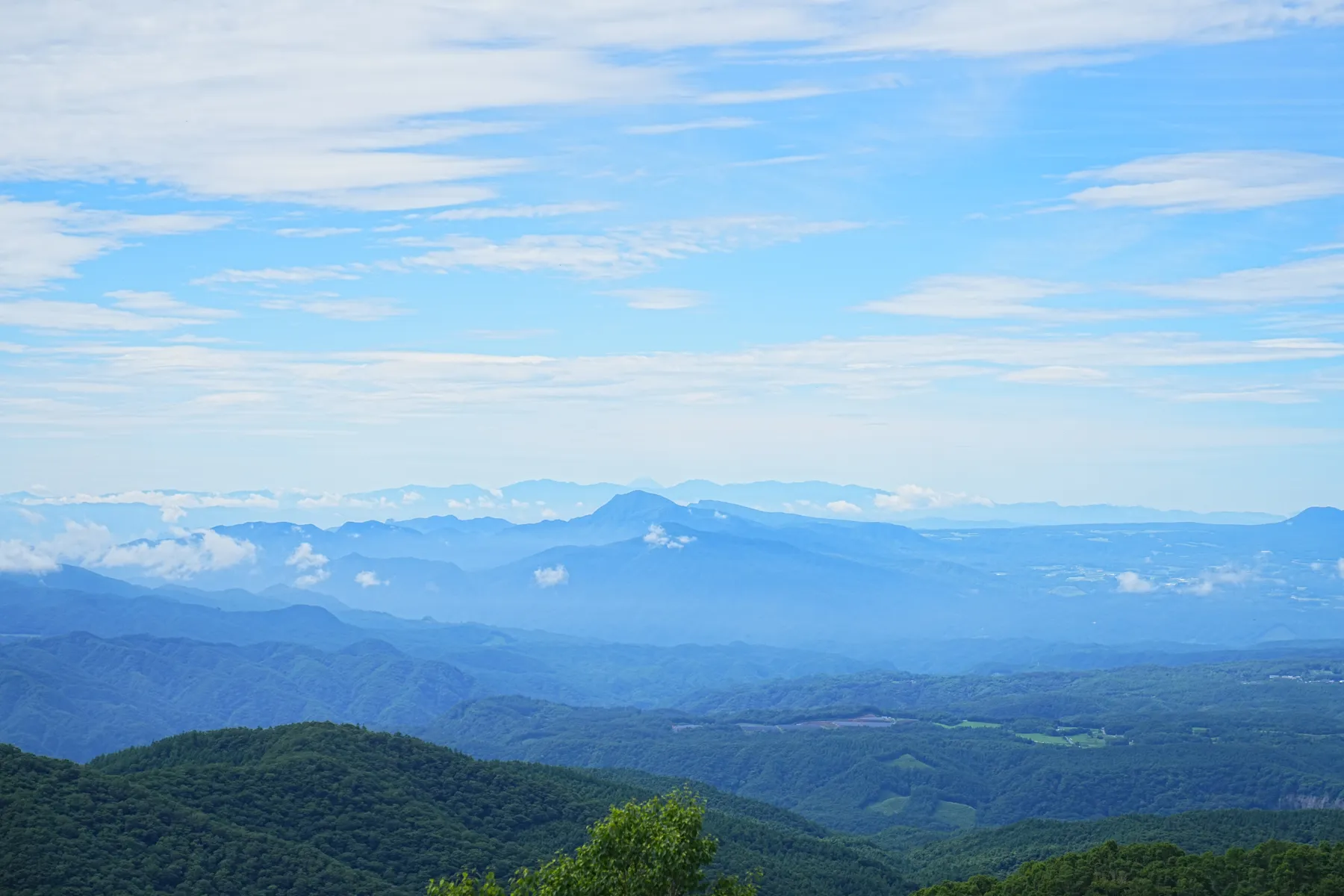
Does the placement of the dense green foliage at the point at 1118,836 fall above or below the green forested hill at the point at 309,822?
below

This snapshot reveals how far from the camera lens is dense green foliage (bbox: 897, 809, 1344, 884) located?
119 m

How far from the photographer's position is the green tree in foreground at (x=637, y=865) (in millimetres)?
37062

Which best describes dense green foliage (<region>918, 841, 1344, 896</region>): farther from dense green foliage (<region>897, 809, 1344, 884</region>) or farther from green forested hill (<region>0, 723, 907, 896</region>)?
dense green foliage (<region>897, 809, 1344, 884</region>)

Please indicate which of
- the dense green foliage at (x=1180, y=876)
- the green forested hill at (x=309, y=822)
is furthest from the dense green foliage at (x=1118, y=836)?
the dense green foliage at (x=1180, y=876)

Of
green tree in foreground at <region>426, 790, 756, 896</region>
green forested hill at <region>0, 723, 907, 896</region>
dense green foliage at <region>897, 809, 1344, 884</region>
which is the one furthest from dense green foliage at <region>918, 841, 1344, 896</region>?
dense green foliage at <region>897, 809, 1344, 884</region>

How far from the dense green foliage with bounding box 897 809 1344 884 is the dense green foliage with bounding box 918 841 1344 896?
1563 inches

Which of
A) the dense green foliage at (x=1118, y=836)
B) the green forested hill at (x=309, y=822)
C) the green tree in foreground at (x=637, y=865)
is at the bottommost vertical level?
the dense green foliage at (x=1118, y=836)

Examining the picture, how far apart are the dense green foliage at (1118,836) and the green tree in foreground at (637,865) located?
280 feet

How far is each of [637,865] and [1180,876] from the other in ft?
153

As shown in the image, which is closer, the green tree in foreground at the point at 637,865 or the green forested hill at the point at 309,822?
the green tree in foreground at the point at 637,865

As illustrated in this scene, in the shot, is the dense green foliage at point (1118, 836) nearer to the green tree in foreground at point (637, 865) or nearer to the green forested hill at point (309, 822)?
the green forested hill at point (309, 822)

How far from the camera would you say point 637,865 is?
124ft

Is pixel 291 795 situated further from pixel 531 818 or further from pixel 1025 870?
pixel 1025 870

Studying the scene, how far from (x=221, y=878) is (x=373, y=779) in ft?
91.8
